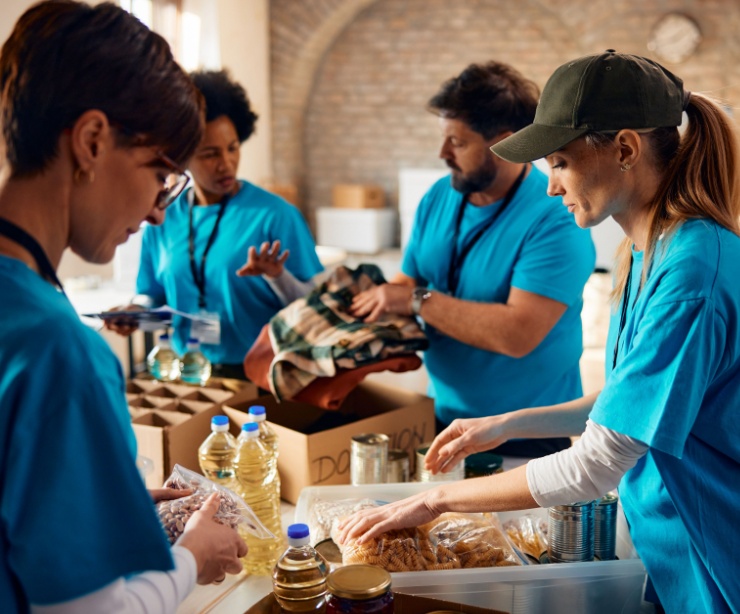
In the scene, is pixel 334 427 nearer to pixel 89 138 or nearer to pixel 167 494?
pixel 167 494

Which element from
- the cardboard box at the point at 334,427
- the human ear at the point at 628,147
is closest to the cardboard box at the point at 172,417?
the cardboard box at the point at 334,427

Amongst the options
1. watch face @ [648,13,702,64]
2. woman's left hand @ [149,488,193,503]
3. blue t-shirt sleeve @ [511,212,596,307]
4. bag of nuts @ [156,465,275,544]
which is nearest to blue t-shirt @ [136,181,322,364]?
blue t-shirt sleeve @ [511,212,596,307]

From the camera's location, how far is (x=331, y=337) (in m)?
1.81

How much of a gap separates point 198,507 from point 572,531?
619mm

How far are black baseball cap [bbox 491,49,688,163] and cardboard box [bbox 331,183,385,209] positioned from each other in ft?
20.3

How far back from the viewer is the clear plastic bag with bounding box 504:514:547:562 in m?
1.41

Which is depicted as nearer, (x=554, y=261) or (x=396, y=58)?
(x=554, y=261)

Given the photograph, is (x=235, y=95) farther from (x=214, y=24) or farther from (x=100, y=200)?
(x=214, y=24)

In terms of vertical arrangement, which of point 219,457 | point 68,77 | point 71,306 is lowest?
point 219,457

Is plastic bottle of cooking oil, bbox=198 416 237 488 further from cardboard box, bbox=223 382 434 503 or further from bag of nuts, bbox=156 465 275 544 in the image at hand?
bag of nuts, bbox=156 465 275 544

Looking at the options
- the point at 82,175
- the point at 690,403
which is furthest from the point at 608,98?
the point at 82,175

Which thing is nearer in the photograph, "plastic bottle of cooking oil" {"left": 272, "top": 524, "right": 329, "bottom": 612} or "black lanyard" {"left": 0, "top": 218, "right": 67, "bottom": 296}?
"black lanyard" {"left": 0, "top": 218, "right": 67, "bottom": 296}

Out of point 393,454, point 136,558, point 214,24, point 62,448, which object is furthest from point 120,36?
point 214,24

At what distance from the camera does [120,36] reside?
2.68 ft
